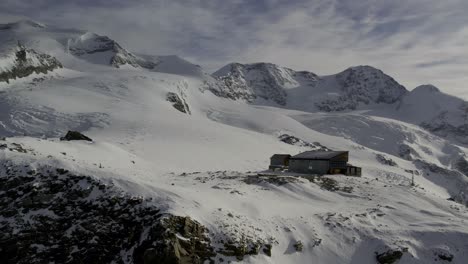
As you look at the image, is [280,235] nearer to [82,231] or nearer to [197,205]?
[197,205]

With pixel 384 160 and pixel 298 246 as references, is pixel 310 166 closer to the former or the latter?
pixel 298 246

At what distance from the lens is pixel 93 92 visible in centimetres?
10531

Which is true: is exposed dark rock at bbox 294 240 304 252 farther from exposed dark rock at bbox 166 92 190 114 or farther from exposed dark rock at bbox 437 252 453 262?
exposed dark rock at bbox 166 92 190 114

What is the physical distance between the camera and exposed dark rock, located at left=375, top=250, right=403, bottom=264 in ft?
80.7

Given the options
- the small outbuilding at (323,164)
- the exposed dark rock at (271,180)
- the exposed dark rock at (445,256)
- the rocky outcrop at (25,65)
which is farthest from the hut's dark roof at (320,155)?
the rocky outcrop at (25,65)

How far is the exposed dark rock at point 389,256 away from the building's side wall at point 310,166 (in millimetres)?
27368

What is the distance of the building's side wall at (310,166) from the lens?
52.4 meters

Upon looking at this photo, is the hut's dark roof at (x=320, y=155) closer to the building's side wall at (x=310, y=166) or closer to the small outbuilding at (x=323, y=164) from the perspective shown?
the small outbuilding at (x=323, y=164)

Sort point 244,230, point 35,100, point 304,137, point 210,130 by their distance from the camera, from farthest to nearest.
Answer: point 304,137 → point 210,130 → point 35,100 → point 244,230

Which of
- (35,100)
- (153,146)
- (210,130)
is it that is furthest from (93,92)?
(153,146)

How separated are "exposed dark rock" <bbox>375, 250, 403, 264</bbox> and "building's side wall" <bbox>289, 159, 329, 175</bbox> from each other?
2737 cm

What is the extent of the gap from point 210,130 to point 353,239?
6712 cm

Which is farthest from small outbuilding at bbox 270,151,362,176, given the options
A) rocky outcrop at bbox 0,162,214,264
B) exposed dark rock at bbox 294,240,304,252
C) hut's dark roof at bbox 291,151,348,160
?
rocky outcrop at bbox 0,162,214,264

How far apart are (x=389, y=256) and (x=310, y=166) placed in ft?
94.3
